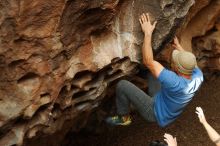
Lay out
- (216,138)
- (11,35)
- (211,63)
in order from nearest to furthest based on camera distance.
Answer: (11,35) < (216,138) < (211,63)

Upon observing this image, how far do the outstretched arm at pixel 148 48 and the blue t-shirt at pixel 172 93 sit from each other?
0.06m

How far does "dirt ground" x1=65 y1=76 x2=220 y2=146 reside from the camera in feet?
18.3

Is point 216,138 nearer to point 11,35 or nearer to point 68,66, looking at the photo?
point 68,66

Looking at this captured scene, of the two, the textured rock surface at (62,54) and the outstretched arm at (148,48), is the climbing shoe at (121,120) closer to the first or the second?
the textured rock surface at (62,54)

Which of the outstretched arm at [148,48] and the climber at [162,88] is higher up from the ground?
the outstretched arm at [148,48]

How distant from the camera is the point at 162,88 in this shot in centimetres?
412

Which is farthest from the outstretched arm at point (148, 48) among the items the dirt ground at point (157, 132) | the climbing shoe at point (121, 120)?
the dirt ground at point (157, 132)

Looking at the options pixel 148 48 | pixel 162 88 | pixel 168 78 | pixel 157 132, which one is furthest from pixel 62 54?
pixel 157 132

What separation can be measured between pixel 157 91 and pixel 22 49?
1.67m

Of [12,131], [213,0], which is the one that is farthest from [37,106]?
[213,0]

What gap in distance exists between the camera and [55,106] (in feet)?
12.7

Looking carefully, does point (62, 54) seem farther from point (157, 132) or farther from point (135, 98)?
point (157, 132)

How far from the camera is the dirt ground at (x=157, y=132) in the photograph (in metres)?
5.57

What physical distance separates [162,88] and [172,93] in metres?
0.16
